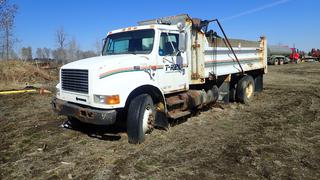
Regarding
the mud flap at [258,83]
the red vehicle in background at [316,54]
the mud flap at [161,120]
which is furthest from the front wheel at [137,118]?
the red vehicle in background at [316,54]

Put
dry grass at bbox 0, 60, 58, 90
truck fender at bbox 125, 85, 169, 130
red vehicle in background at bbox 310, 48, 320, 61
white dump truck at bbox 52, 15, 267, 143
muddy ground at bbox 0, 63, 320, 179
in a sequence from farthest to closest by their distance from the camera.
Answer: red vehicle in background at bbox 310, 48, 320, 61
dry grass at bbox 0, 60, 58, 90
truck fender at bbox 125, 85, 169, 130
white dump truck at bbox 52, 15, 267, 143
muddy ground at bbox 0, 63, 320, 179

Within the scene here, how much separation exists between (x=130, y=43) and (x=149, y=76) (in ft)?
3.97

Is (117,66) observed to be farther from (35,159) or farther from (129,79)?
(35,159)

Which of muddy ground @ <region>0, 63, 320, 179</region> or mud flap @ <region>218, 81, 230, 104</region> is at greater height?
mud flap @ <region>218, 81, 230, 104</region>

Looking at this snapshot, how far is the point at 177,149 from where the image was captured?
277 inches

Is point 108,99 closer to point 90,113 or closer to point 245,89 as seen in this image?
point 90,113

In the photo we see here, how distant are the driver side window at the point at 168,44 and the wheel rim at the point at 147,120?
1.47 meters

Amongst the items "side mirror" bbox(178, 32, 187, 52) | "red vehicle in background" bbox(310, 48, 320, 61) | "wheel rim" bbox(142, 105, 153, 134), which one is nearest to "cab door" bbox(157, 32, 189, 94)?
"side mirror" bbox(178, 32, 187, 52)

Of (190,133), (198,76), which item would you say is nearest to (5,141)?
(190,133)

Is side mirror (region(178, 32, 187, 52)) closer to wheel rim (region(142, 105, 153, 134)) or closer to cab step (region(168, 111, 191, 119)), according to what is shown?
cab step (region(168, 111, 191, 119))

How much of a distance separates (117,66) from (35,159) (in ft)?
7.84

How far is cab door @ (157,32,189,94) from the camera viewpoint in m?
8.34

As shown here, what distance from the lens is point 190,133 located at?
838cm

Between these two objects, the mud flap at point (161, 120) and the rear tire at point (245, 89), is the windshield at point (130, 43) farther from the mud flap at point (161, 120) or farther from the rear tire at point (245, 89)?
the rear tire at point (245, 89)
